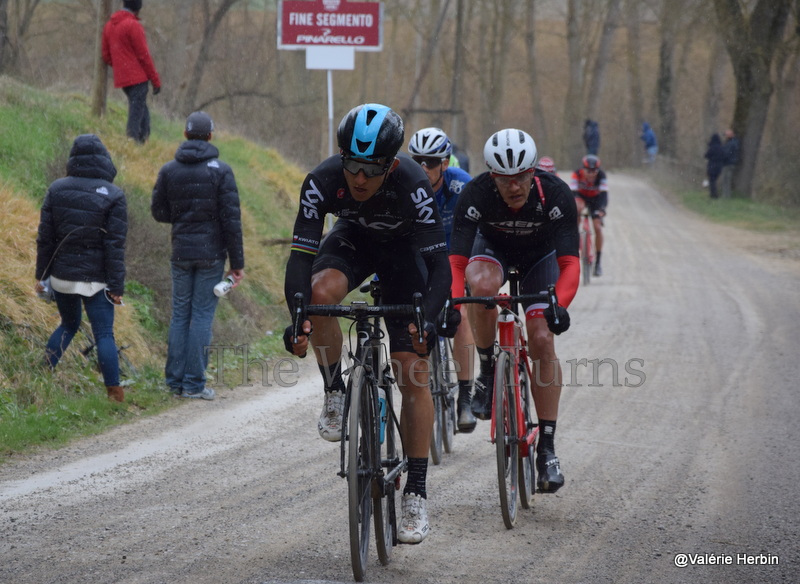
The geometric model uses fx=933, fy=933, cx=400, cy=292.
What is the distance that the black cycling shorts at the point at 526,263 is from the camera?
642 cm

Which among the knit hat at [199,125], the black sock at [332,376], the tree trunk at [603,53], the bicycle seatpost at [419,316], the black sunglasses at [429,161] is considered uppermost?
the tree trunk at [603,53]

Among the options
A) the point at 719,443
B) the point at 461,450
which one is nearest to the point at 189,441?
the point at 461,450

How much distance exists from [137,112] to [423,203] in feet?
34.7

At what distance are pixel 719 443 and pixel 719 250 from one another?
53.3 feet

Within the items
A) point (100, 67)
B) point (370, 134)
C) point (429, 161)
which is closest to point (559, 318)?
point (370, 134)

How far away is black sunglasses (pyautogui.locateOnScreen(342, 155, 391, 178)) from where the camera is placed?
4.71 meters

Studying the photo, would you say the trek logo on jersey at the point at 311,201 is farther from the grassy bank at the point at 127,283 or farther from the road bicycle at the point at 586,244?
the road bicycle at the point at 586,244

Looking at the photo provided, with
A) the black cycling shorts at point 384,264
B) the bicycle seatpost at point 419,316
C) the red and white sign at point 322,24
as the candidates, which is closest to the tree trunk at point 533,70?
the red and white sign at point 322,24

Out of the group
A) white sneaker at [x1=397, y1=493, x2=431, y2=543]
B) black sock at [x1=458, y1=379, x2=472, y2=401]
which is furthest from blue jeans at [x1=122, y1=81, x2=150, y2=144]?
white sneaker at [x1=397, y1=493, x2=431, y2=543]

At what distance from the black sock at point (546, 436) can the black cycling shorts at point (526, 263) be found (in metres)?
0.90

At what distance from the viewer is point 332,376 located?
5.35m

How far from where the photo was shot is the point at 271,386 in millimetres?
9844

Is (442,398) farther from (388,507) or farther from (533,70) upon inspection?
(533,70)

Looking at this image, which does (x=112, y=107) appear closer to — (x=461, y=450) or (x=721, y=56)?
(x=461, y=450)
